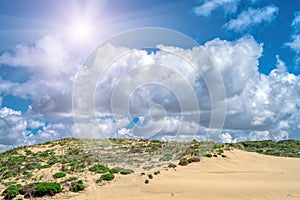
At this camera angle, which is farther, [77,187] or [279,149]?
[279,149]

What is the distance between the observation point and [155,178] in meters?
24.2

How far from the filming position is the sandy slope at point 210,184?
65.0ft

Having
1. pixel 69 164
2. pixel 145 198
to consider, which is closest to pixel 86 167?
pixel 69 164

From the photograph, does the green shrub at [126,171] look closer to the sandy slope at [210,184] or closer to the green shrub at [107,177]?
the sandy slope at [210,184]

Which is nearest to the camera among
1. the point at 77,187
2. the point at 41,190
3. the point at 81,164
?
the point at 41,190

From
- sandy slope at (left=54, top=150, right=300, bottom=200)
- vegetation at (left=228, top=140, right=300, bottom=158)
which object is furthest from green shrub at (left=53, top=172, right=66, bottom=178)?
vegetation at (left=228, top=140, right=300, bottom=158)

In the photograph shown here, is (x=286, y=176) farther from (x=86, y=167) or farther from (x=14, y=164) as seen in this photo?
(x=14, y=164)

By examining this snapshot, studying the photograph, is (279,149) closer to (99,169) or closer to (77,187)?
(99,169)

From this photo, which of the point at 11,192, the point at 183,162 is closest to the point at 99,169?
the point at 11,192

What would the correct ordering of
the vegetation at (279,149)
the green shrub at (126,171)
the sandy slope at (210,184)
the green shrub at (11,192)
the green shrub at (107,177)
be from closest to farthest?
the sandy slope at (210,184) → the green shrub at (11,192) → the green shrub at (107,177) → the green shrub at (126,171) → the vegetation at (279,149)

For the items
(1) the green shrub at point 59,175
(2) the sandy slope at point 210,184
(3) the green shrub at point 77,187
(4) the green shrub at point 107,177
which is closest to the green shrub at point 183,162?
(2) the sandy slope at point 210,184

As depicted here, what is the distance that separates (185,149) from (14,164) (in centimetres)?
1904

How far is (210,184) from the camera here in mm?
22797

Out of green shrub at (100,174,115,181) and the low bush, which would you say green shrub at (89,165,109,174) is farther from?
the low bush
